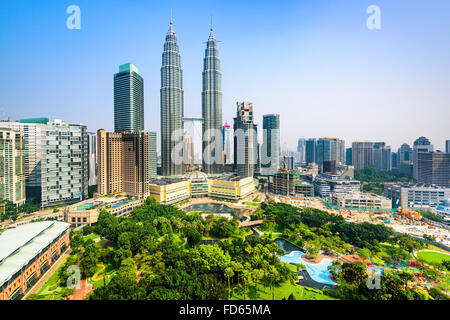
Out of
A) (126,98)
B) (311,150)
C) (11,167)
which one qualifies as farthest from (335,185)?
(11,167)

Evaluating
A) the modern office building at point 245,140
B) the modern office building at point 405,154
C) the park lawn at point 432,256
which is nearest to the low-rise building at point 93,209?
the modern office building at point 245,140

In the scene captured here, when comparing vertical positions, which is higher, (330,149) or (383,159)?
(330,149)

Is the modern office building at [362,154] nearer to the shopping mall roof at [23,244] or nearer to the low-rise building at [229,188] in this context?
the low-rise building at [229,188]

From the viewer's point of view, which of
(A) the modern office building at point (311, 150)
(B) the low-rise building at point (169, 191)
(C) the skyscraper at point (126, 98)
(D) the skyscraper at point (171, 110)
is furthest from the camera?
(A) the modern office building at point (311, 150)

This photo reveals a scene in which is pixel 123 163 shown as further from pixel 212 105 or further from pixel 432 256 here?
pixel 432 256

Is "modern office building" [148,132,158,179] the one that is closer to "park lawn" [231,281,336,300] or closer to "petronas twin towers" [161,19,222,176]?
"petronas twin towers" [161,19,222,176]

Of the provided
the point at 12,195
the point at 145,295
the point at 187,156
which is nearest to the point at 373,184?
the point at 187,156
